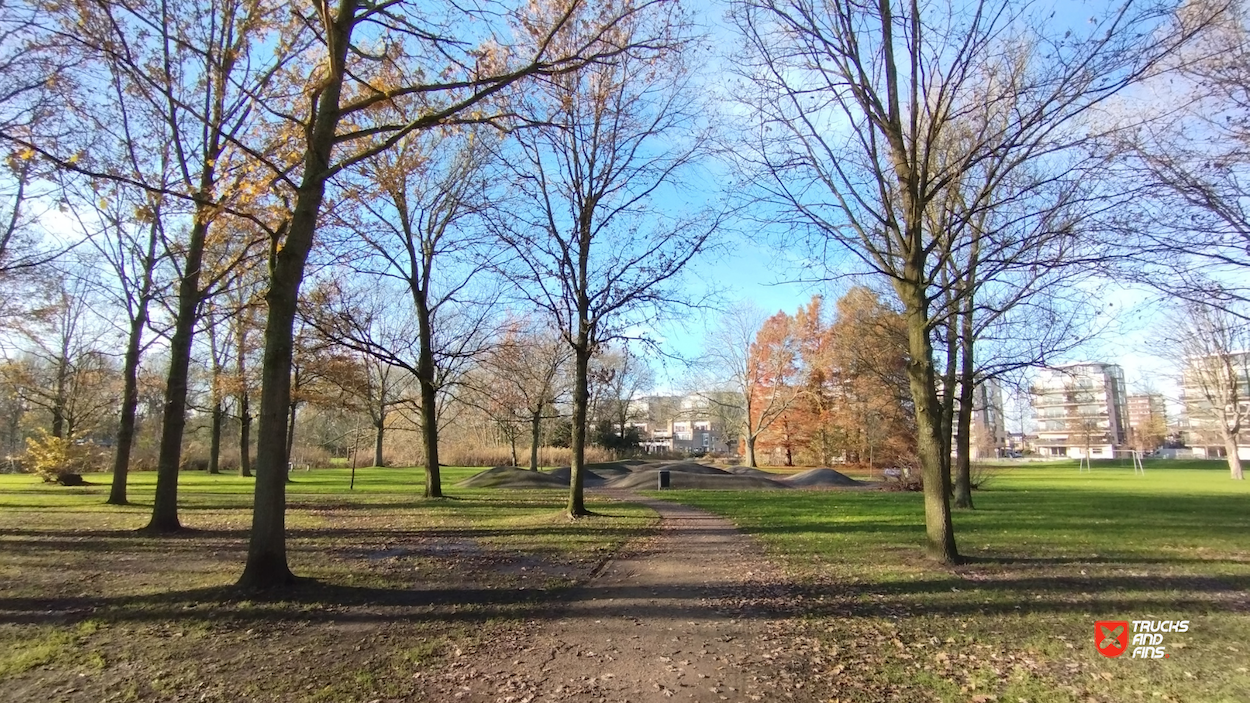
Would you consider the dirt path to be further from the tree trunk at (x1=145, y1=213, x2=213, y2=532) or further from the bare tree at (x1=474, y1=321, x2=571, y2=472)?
the bare tree at (x1=474, y1=321, x2=571, y2=472)

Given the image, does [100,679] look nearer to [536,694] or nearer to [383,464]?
[536,694]

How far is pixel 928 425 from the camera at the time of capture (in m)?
8.50

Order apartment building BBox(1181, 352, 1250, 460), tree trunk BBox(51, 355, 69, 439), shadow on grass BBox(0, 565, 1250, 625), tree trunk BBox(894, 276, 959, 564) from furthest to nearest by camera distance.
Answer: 1. apartment building BBox(1181, 352, 1250, 460)
2. tree trunk BBox(51, 355, 69, 439)
3. tree trunk BBox(894, 276, 959, 564)
4. shadow on grass BBox(0, 565, 1250, 625)

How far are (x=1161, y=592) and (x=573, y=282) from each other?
10540 millimetres

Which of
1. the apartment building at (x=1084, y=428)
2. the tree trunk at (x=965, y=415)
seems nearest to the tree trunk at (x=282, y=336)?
the tree trunk at (x=965, y=415)

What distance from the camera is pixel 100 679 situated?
4371mm

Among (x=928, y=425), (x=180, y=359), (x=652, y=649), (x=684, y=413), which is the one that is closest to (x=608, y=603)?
(x=652, y=649)

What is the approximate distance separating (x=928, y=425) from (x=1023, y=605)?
2637mm

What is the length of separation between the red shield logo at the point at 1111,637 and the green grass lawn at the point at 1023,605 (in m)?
0.08

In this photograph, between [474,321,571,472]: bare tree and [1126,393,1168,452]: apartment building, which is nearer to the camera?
[474,321,571,472]: bare tree

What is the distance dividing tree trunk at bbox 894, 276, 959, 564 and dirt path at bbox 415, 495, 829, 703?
7.62 ft

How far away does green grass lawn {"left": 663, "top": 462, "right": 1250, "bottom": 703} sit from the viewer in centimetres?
443

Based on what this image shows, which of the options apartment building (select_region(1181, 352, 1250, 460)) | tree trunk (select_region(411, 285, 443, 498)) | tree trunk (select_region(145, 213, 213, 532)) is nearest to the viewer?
tree trunk (select_region(145, 213, 213, 532))

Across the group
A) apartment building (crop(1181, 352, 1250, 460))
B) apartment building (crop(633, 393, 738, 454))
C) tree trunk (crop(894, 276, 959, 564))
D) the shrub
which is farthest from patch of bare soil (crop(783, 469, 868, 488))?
the shrub
